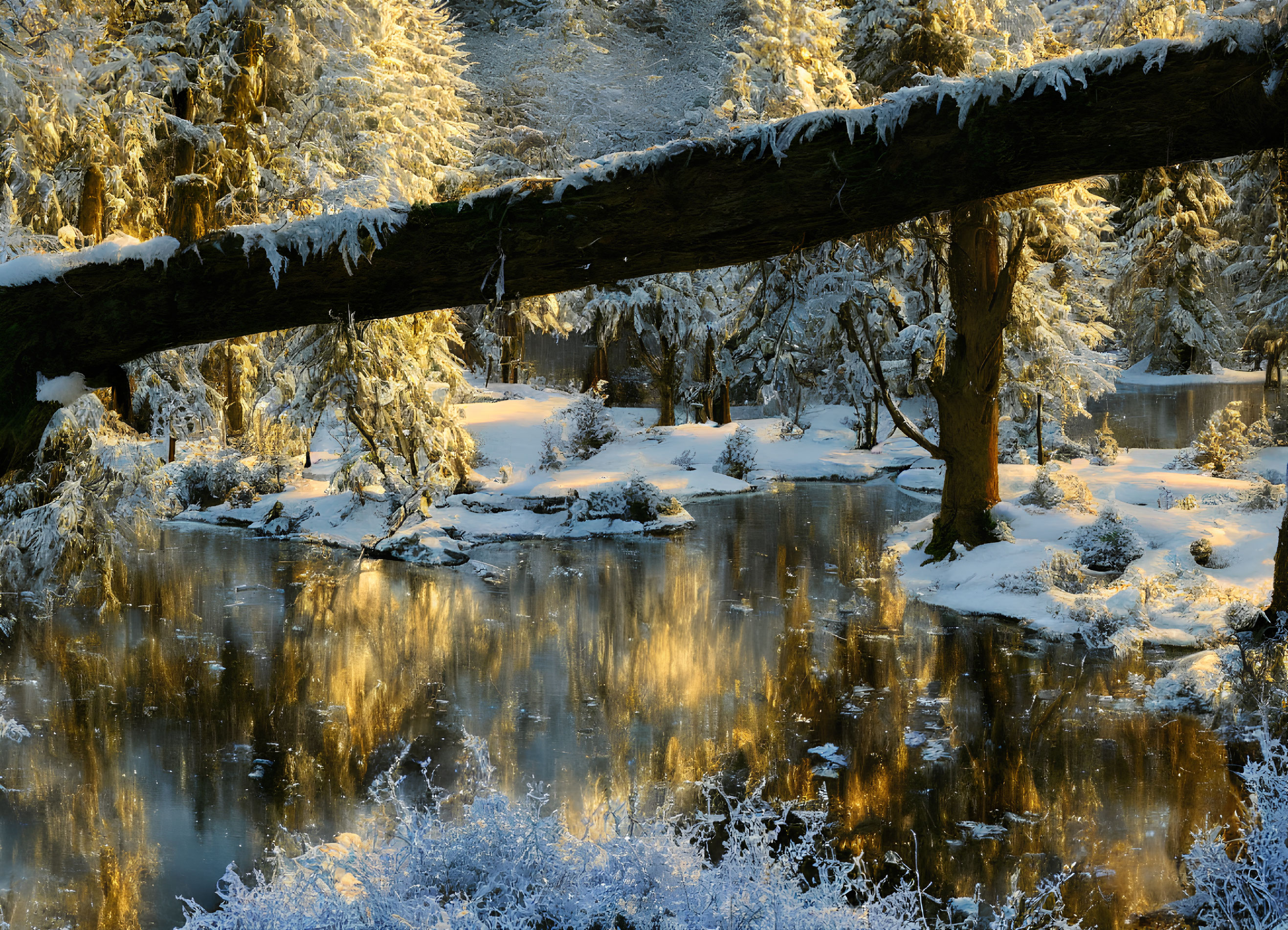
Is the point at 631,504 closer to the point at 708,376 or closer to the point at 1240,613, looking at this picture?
the point at 1240,613

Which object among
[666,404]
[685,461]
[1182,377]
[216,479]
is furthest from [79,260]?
[1182,377]

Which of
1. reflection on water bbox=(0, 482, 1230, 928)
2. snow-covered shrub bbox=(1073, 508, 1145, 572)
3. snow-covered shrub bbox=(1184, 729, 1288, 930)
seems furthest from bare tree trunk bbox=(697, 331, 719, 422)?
snow-covered shrub bbox=(1184, 729, 1288, 930)

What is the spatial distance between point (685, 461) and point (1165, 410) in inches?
783

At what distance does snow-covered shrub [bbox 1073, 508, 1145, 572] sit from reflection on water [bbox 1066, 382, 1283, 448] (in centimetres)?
1418

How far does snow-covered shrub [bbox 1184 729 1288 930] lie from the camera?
4.67m

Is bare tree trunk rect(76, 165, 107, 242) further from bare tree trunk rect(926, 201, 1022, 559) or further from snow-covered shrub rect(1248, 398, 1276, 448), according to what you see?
snow-covered shrub rect(1248, 398, 1276, 448)

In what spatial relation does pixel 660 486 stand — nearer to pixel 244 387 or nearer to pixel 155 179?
pixel 244 387

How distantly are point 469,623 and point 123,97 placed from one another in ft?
36.2

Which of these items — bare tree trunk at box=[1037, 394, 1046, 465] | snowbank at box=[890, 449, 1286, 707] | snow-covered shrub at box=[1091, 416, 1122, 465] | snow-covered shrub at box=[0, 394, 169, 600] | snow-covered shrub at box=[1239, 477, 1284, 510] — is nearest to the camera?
snow-covered shrub at box=[0, 394, 169, 600]

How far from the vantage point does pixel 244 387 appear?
23625mm

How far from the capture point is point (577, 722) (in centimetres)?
927

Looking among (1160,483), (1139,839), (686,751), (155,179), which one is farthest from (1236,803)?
(155,179)

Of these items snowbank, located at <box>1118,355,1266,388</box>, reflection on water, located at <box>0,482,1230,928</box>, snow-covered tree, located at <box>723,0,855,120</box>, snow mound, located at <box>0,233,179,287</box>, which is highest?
snow-covered tree, located at <box>723,0,855,120</box>

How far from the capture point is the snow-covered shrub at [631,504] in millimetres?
20297
